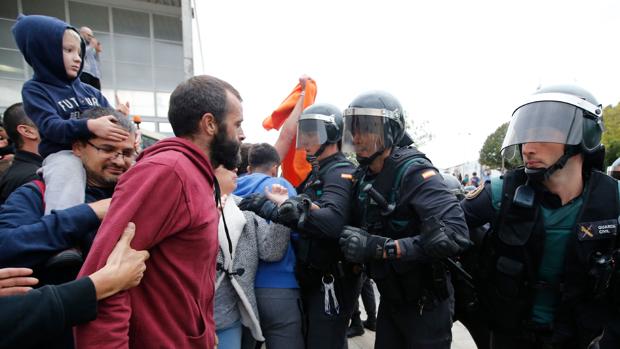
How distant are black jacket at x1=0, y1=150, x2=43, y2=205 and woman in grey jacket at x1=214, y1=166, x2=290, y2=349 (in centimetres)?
116

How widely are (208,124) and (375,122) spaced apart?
4.16ft

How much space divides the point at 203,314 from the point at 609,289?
2204 mm

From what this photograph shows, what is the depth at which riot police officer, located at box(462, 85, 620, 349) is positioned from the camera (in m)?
1.79

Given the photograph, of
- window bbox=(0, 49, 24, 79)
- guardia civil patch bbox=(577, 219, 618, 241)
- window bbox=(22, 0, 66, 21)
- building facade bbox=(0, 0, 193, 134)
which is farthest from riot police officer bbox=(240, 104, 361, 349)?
window bbox=(0, 49, 24, 79)

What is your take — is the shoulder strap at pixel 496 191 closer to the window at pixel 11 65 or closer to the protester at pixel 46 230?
the protester at pixel 46 230

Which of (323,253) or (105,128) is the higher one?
(105,128)

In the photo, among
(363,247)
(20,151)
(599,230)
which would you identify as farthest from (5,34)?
(599,230)

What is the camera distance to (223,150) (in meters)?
1.62

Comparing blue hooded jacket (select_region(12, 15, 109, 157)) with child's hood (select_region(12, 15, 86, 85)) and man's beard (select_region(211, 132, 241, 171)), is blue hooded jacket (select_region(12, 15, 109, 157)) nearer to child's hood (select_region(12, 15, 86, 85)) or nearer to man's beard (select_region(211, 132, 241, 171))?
child's hood (select_region(12, 15, 86, 85))

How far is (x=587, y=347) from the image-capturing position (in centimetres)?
178

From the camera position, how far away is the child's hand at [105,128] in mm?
1751

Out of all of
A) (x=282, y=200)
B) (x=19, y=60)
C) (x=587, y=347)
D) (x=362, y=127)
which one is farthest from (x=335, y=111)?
(x=19, y=60)

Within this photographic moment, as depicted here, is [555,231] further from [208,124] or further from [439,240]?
[208,124]

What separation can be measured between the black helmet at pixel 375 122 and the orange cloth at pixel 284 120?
1398 millimetres
